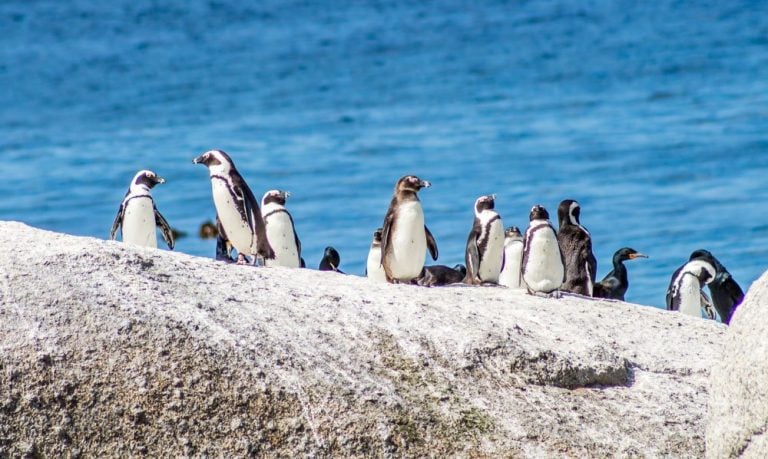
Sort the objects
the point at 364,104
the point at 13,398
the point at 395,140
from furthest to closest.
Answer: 1. the point at 364,104
2. the point at 395,140
3. the point at 13,398

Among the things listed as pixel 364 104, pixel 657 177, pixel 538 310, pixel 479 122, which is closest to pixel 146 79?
pixel 364 104

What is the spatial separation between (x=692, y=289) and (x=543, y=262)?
126 inches

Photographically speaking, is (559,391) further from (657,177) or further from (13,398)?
(657,177)

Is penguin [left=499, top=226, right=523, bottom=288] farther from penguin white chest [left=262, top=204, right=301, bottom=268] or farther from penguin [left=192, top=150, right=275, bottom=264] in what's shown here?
penguin [left=192, top=150, right=275, bottom=264]

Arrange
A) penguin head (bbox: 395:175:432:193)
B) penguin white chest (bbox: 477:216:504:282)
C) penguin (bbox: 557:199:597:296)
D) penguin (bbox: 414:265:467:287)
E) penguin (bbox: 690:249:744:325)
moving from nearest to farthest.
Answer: penguin head (bbox: 395:175:432:193) → penguin (bbox: 557:199:597:296) → penguin white chest (bbox: 477:216:504:282) → penguin (bbox: 414:265:467:287) → penguin (bbox: 690:249:744:325)

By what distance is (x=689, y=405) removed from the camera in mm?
7188

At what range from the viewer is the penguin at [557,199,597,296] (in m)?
10.2

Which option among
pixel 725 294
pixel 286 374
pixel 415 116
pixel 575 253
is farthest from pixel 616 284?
pixel 415 116

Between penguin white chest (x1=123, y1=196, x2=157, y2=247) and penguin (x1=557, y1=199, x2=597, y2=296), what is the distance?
9.35 feet

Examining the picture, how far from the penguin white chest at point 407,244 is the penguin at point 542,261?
700 millimetres

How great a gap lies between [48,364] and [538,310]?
265 centimetres

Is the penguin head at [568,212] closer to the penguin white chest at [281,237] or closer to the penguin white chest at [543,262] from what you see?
the penguin white chest at [543,262]

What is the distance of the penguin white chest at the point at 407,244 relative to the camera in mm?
9641

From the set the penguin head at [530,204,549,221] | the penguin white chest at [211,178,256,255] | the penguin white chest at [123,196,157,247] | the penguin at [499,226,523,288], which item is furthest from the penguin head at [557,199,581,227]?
the penguin white chest at [123,196,157,247]
